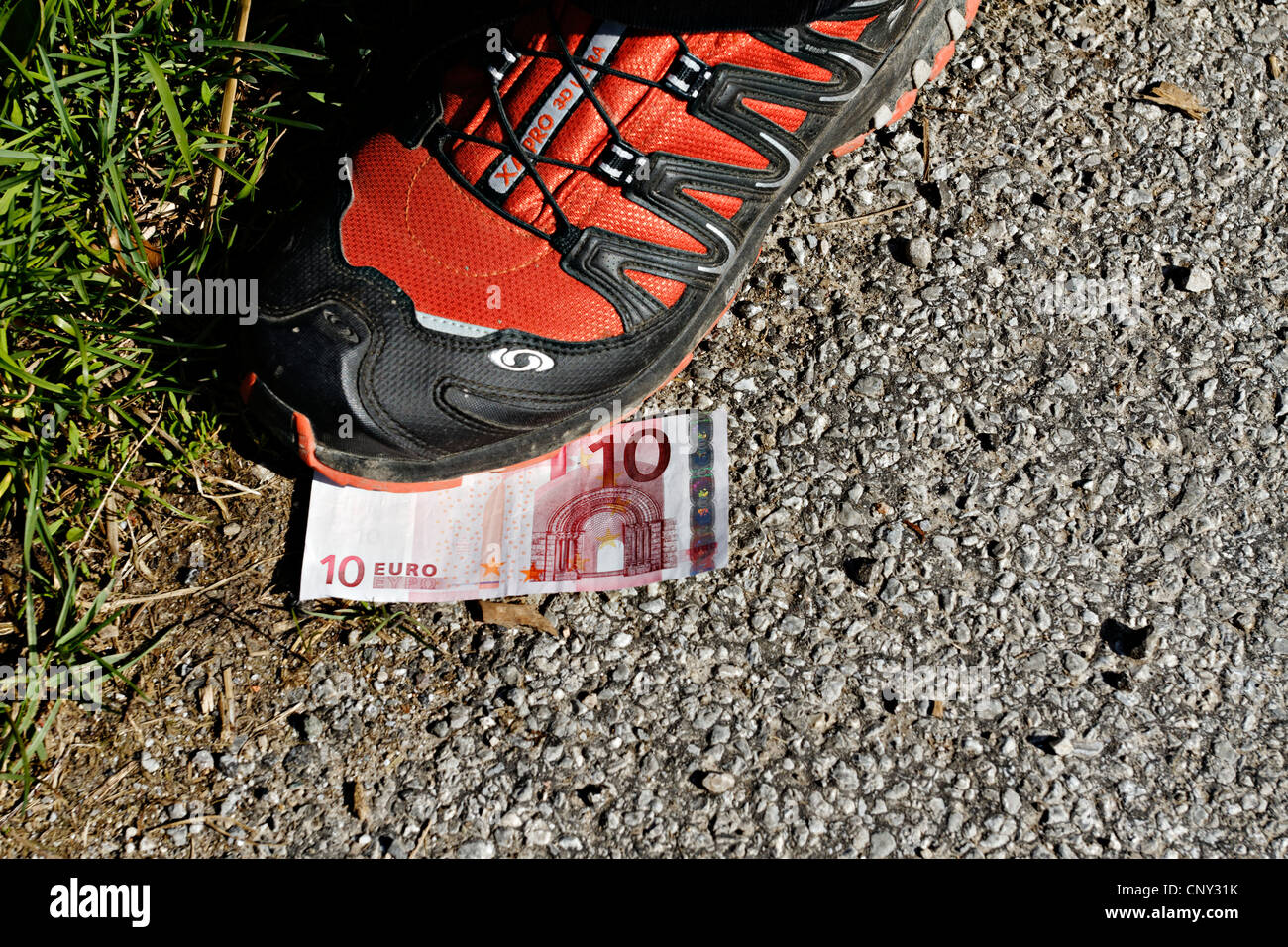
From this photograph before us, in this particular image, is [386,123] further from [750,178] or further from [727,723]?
[727,723]

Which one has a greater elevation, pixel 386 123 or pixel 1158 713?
pixel 386 123

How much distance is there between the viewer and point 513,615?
2.01m

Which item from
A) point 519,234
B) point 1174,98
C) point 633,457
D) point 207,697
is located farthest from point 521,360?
point 1174,98

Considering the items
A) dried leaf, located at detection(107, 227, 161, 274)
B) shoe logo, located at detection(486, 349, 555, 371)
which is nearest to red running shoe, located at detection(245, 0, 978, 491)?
shoe logo, located at detection(486, 349, 555, 371)

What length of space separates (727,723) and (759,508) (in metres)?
0.47

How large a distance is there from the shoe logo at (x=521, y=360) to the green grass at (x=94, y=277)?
675 millimetres

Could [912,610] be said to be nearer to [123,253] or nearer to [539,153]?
[539,153]

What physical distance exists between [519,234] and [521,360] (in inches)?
9.9

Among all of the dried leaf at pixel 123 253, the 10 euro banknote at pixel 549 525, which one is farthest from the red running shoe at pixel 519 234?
the dried leaf at pixel 123 253

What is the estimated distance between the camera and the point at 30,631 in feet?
6.36

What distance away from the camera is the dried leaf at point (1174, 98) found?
2473mm

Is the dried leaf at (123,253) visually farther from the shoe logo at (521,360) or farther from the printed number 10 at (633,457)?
the printed number 10 at (633,457)

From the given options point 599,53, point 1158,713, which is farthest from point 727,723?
point 599,53

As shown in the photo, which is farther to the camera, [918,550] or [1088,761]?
[918,550]
